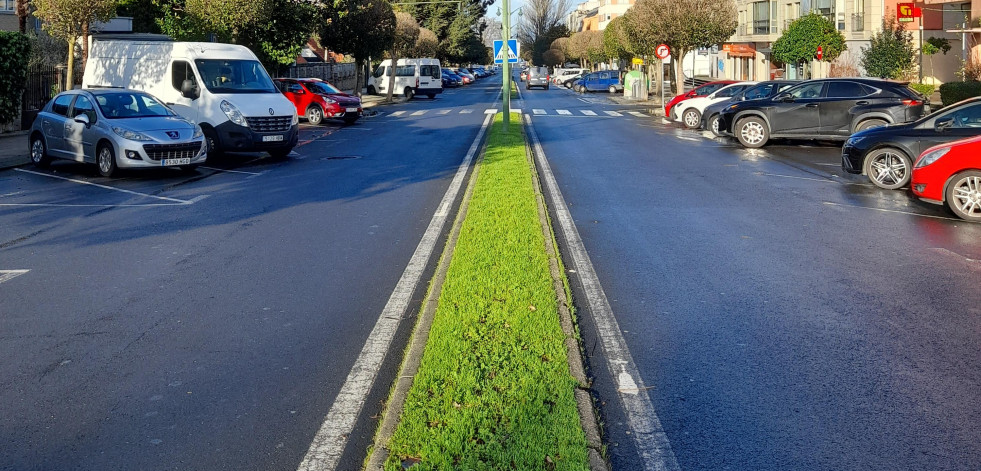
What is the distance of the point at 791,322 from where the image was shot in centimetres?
696

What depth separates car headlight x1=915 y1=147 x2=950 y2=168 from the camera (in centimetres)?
1218

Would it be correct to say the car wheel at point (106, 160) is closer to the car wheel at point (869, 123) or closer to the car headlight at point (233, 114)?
the car headlight at point (233, 114)

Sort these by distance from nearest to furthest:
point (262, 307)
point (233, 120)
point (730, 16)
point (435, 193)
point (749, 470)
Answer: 1. point (749, 470)
2. point (262, 307)
3. point (435, 193)
4. point (233, 120)
5. point (730, 16)

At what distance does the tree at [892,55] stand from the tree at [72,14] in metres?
30.2

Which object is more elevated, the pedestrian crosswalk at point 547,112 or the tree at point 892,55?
the tree at point 892,55

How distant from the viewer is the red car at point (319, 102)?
1271 inches

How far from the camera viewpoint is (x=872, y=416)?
510cm

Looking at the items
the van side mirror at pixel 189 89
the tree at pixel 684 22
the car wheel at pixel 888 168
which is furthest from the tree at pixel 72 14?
the tree at pixel 684 22

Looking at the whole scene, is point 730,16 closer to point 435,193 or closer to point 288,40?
point 288,40

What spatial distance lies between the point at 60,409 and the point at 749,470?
3551 mm

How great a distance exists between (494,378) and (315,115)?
2827 centimetres

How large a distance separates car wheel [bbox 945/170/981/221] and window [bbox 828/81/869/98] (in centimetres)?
1047

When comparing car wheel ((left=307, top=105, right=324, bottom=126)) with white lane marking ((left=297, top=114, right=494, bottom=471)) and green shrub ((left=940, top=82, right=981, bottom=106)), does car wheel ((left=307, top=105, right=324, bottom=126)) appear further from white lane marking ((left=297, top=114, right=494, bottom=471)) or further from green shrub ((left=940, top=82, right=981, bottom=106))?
white lane marking ((left=297, top=114, right=494, bottom=471))

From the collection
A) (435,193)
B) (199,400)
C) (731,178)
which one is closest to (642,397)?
(199,400)
